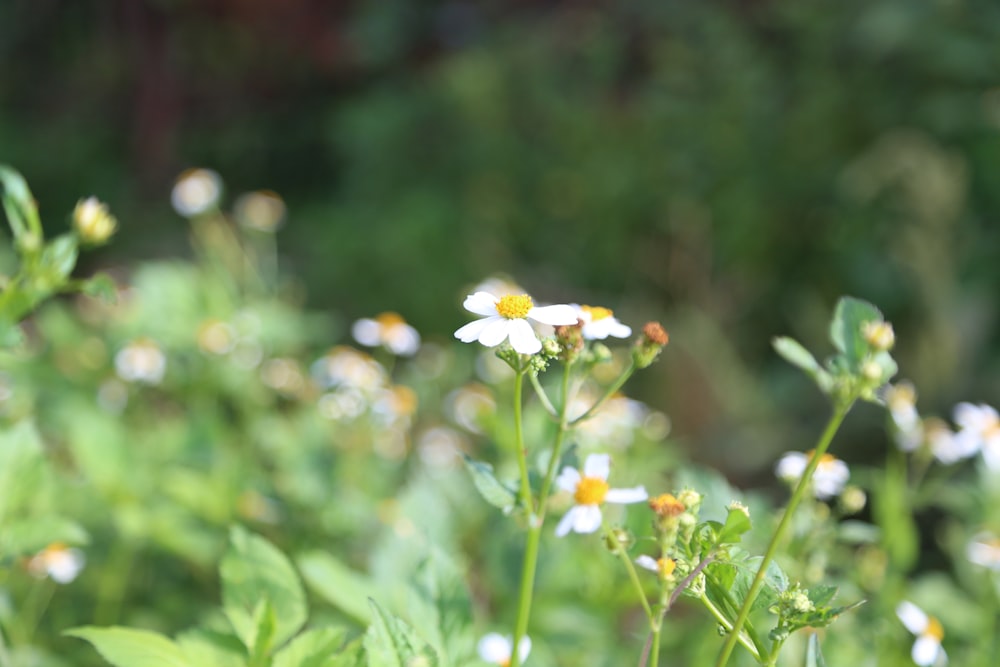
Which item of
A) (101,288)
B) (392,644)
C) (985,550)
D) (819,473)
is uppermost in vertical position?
(101,288)

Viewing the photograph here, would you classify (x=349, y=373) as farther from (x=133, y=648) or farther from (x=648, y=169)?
(x=648, y=169)

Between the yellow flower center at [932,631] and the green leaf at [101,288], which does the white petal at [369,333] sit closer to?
the green leaf at [101,288]

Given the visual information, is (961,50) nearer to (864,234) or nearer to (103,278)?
(864,234)

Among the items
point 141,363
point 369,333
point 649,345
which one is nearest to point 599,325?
point 649,345

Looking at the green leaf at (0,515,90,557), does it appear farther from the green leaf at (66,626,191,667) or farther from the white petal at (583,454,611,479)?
the white petal at (583,454,611,479)

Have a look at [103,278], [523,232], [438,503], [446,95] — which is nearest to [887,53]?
[523,232]

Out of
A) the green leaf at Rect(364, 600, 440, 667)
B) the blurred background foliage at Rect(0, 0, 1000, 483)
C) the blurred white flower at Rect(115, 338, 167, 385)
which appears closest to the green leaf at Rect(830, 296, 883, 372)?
the green leaf at Rect(364, 600, 440, 667)

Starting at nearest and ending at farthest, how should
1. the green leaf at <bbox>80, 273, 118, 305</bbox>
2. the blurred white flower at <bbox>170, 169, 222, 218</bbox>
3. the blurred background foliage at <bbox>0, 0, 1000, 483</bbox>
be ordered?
the green leaf at <bbox>80, 273, 118, 305</bbox> → the blurred white flower at <bbox>170, 169, 222, 218</bbox> → the blurred background foliage at <bbox>0, 0, 1000, 483</bbox>
